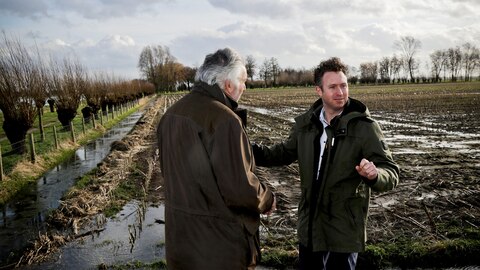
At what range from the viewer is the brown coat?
2.40 meters

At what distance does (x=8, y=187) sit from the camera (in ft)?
33.1

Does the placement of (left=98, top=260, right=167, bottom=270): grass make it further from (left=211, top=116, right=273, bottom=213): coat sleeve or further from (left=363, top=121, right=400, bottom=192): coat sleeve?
(left=363, top=121, right=400, bottom=192): coat sleeve

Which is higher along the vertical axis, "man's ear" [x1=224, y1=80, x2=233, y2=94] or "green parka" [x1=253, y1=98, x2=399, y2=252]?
"man's ear" [x1=224, y1=80, x2=233, y2=94]

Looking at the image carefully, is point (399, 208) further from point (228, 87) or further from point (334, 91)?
point (228, 87)

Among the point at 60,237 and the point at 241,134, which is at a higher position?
the point at 241,134

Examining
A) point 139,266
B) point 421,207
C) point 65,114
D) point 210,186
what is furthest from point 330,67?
point 65,114

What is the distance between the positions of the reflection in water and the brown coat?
4.54 m

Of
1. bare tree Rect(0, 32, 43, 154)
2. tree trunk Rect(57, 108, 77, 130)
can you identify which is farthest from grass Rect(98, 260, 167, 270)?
tree trunk Rect(57, 108, 77, 130)

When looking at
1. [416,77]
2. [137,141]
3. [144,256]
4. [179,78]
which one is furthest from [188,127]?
[416,77]

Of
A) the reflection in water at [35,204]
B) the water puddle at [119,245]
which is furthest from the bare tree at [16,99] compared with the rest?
the water puddle at [119,245]

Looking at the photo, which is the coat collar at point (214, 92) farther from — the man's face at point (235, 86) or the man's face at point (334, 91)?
the man's face at point (334, 91)

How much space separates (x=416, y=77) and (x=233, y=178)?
128 metres

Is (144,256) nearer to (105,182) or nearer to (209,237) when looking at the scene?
(209,237)

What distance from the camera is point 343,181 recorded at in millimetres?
2963
